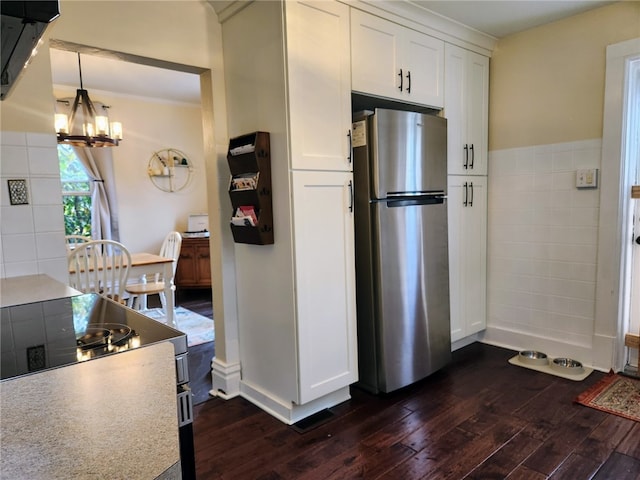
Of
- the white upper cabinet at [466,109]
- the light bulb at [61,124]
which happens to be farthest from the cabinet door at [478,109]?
the light bulb at [61,124]

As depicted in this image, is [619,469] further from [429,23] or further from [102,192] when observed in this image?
[102,192]

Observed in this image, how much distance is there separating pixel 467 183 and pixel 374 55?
45.6 inches

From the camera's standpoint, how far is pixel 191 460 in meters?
1.03

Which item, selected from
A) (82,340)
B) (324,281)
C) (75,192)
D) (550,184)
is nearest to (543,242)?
(550,184)

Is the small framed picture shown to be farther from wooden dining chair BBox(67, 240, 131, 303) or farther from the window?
the window

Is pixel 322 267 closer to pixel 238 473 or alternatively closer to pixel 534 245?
pixel 238 473

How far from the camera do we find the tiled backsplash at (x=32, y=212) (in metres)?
1.76

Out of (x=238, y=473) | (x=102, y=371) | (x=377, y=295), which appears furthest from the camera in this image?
(x=377, y=295)

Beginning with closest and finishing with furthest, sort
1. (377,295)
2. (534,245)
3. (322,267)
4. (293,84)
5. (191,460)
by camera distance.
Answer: (191,460)
(293,84)
(322,267)
(377,295)
(534,245)

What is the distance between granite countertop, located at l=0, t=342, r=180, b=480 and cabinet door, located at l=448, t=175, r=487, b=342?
235cm

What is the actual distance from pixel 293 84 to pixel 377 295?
1181 millimetres

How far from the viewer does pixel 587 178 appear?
8.55ft

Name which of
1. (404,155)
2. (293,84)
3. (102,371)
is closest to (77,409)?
(102,371)

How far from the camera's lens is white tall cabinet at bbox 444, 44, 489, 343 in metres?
2.79
